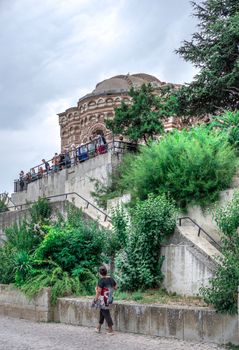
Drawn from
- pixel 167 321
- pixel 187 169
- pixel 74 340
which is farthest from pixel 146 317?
pixel 187 169

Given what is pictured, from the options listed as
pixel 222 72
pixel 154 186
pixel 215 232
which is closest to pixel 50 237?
pixel 154 186

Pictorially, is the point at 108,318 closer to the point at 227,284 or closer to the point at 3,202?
the point at 227,284

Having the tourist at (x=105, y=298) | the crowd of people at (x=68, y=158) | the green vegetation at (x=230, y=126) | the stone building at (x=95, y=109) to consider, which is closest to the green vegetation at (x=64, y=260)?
the tourist at (x=105, y=298)

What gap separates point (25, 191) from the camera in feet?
107

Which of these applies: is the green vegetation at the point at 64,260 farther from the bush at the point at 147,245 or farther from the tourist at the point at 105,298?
the tourist at the point at 105,298

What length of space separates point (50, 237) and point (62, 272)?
1.04 meters

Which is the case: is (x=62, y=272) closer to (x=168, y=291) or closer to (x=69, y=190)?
(x=168, y=291)

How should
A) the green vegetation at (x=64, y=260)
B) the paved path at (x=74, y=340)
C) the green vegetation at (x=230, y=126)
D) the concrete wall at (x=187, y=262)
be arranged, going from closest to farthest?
the paved path at (x=74, y=340), the concrete wall at (x=187, y=262), the green vegetation at (x=64, y=260), the green vegetation at (x=230, y=126)

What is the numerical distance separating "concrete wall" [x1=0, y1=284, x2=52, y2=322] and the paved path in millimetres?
960

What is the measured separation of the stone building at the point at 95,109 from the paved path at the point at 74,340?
88.8 ft

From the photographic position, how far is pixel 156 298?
13.2m

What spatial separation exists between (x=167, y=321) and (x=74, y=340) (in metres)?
1.98

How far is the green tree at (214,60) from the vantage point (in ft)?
77.0

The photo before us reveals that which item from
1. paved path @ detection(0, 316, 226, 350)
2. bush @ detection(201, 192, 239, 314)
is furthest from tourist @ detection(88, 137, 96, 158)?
bush @ detection(201, 192, 239, 314)
